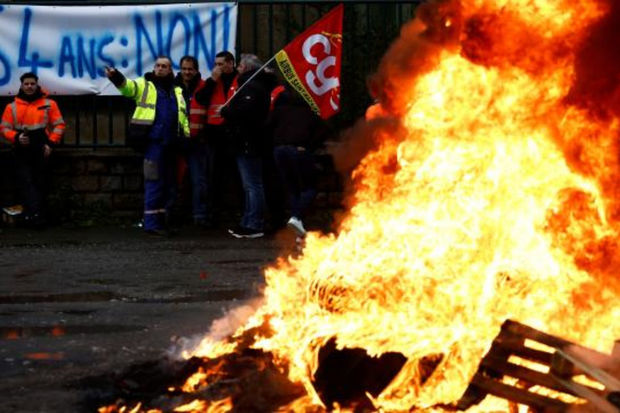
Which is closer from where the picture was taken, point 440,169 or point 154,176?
point 440,169

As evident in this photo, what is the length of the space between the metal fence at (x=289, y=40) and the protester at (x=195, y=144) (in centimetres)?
109

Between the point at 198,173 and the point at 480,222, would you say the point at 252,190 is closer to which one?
the point at 198,173

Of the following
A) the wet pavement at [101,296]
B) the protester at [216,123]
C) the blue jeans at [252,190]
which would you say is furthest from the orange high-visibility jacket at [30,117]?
the blue jeans at [252,190]

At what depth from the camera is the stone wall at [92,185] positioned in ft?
48.6

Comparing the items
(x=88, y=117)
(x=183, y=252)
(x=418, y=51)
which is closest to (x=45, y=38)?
(x=88, y=117)

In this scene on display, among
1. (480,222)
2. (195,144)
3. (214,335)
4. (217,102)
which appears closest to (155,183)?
(195,144)

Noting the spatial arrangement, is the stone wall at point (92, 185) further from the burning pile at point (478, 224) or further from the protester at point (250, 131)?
the burning pile at point (478, 224)

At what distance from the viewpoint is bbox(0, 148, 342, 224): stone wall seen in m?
14.8

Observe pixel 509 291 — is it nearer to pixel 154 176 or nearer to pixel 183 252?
pixel 183 252

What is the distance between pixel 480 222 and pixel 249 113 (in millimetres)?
7794

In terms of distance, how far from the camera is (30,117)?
14.4m

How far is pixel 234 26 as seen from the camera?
15.1 meters

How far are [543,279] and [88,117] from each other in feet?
33.8

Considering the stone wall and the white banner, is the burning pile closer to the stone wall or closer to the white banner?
the stone wall
